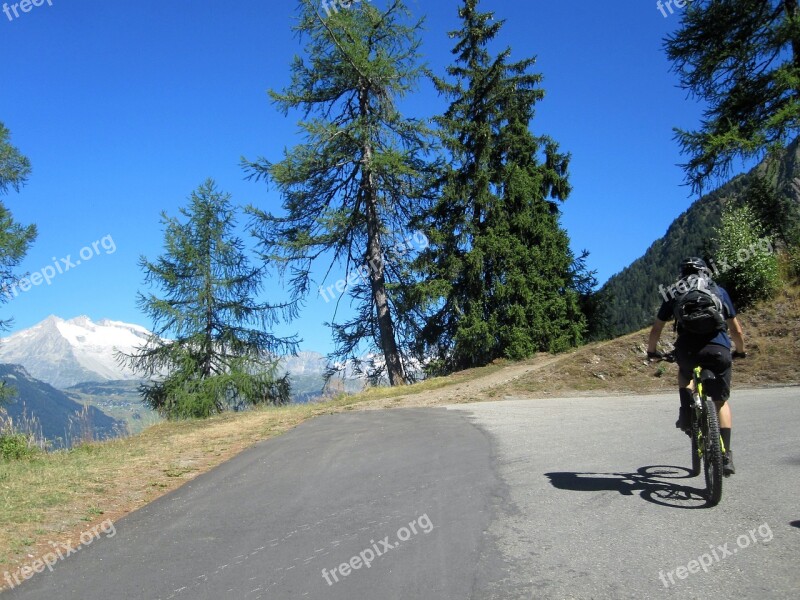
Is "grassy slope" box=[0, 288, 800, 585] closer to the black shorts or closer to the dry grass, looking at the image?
the dry grass

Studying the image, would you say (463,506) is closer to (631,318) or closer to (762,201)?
(762,201)

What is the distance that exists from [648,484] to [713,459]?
38.1 inches

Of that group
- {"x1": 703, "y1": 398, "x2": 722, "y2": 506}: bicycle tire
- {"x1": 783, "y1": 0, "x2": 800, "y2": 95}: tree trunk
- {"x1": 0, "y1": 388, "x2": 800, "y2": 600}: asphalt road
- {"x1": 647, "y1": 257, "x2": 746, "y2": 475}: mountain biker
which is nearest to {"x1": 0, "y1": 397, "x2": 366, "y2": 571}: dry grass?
{"x1": 0, "y1": 388, "x2": 800, "y2": 600}: asphalt road

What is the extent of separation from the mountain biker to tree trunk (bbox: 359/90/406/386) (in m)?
18.1

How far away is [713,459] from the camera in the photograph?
5059 mm

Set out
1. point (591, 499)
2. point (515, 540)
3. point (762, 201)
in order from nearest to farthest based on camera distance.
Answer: point (515, 540)
point (591, 499)
point (762, 201)

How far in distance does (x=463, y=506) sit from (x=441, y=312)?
18.7 meters

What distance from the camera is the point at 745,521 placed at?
4.68 meters

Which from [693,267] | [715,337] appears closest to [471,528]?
[715,337]

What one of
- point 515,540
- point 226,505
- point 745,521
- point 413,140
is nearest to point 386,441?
point 226,505

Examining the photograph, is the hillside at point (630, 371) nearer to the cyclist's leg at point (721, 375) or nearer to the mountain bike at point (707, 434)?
the mountain bike at point (707, 434)

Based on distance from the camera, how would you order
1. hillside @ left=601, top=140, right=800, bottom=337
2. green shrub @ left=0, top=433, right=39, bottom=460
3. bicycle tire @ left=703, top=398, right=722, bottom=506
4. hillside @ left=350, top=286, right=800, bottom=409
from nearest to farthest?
bicycle tire @ left=703, top=398, right=722, bottom=506
green shrub @ left=0, top=433, right=39, bottom=460
hillside @ left=350, top=286, right=800, bottom=409
hillside @ left=601, top=140, right=800, bottom=337

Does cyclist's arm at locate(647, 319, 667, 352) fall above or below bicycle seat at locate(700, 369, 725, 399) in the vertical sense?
above

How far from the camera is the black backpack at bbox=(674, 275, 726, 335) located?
18.2 feet
